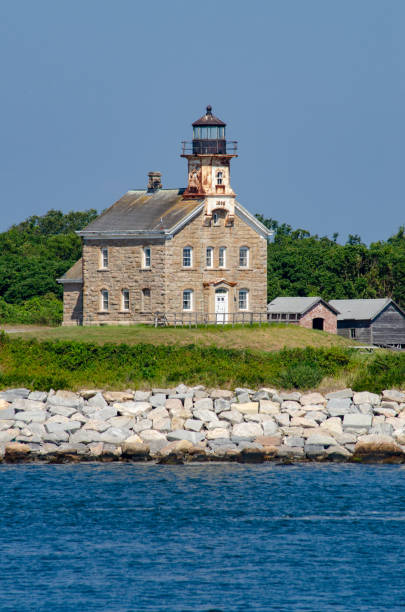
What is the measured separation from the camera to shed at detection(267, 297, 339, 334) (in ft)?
205

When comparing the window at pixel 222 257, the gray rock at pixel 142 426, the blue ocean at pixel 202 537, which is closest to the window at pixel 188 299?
the window at pixel 222 257

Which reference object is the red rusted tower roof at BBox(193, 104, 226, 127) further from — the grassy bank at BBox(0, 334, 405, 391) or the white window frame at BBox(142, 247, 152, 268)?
the grassy bank at BBox(0, 334, 405, 391)

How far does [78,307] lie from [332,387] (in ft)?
72.8

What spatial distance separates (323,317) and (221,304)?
27.6 feet

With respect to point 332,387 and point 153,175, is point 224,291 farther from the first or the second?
point 332,387

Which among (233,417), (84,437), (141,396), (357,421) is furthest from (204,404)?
(357,421)

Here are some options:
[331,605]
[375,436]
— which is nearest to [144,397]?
[375,436]

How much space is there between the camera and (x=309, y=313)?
62875 millimetres

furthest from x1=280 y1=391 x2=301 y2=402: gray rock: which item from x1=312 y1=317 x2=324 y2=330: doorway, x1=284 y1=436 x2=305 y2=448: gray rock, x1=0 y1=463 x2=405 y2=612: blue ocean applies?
x1=312 y1=317 x2=324 y2=330: doorway

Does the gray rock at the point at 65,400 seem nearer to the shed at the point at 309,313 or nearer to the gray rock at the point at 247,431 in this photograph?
the gray rock at the point at 247,431

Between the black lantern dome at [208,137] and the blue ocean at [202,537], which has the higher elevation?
the black lantern dome at [208,137]

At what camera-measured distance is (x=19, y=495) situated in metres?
30.9

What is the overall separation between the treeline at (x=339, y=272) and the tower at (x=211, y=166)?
2065 cm

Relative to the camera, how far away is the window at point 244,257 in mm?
58562
